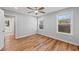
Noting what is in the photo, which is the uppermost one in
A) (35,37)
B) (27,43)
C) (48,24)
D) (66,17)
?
(66,17)

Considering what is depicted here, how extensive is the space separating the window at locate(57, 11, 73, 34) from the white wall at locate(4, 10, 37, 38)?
1.75ft

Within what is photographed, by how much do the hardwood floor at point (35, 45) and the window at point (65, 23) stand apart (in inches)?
10.5

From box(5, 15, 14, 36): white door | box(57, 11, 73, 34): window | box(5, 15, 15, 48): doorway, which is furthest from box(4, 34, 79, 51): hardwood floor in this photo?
box(57, 11, 73, 34): window

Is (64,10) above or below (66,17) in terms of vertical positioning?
above

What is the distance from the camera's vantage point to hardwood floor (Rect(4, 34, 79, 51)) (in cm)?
161

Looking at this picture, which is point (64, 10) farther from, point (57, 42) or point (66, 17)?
point (57, 42)

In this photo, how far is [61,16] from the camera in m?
1.69

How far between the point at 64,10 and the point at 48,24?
17.9 inches

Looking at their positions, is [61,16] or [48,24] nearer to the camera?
[61,16]

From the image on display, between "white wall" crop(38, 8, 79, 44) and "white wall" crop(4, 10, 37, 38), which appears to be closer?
"white wall" crop(38, 8, 79, 44)

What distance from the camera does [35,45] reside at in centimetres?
168

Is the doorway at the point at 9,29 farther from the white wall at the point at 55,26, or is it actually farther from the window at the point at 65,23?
the window at the point at 65,23

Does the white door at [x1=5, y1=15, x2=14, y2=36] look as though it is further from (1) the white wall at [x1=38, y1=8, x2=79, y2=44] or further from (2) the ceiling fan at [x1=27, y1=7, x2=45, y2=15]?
(1) the white wall at [x1=38, y1=8, x2=79, y2=44]
